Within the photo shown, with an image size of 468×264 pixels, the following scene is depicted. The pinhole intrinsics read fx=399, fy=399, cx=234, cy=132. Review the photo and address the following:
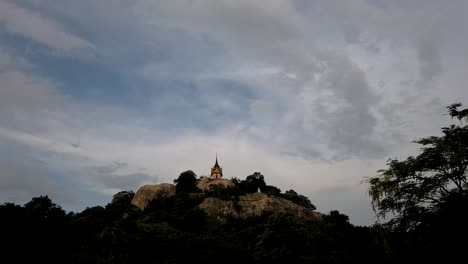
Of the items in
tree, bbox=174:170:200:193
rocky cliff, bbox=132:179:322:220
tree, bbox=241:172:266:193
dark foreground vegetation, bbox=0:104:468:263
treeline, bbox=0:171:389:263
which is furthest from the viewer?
tree, bbox=174:170:200:193

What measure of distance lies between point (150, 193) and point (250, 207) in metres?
31.6

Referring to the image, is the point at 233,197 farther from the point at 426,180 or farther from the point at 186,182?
the point at 426,180

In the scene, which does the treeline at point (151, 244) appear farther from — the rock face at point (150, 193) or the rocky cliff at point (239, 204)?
the rock face at point (150, 193)

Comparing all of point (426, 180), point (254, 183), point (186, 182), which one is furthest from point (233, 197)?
point (426, 180)

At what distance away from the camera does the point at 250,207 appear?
110500mm

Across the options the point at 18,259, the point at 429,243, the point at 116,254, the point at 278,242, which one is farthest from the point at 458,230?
the point at 18,259

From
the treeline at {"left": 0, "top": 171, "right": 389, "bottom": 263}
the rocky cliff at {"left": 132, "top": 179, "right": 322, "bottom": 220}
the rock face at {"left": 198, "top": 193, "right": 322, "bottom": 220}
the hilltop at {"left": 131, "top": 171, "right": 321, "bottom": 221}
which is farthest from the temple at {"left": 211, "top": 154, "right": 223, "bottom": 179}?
the treeline at {"left": 0, "top": 171, "right": 389, "bottom": 263}

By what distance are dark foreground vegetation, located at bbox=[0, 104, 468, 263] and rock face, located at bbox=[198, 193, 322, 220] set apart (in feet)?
83.2

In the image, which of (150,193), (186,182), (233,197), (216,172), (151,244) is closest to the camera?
(151,244)

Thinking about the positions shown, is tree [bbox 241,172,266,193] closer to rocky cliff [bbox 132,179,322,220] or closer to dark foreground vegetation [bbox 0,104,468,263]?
rocky cliff [bbox 132,179,322,220]

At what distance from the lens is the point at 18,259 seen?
102 ft

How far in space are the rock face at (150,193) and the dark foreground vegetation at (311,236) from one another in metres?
39.1

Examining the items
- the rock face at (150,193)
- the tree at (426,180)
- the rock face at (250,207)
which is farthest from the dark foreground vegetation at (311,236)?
the rock face at (150,193)

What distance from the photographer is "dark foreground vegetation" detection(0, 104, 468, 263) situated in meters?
12.7
